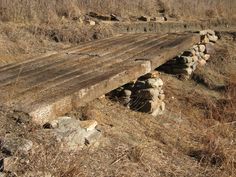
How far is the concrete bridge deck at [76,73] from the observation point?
361 cm

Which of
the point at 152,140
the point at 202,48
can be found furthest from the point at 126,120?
the point at 202,48

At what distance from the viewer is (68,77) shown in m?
4.32

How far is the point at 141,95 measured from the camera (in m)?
5.40

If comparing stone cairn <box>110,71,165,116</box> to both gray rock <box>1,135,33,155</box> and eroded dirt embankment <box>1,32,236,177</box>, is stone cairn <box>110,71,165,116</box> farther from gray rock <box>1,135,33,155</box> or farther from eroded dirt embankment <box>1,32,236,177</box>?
gray rock <box>1,135,33,155</box>

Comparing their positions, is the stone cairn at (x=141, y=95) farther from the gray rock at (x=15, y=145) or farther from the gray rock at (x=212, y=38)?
the gray rock at (x=212, y=38)

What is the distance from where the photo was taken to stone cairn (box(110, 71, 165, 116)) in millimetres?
5297

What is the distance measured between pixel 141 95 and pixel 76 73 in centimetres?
117

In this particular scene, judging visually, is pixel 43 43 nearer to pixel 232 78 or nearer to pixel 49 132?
pixel 232 78

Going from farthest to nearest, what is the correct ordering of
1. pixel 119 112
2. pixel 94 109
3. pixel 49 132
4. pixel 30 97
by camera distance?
pixel 119 112, pixel 94 109, pixel 30 97, pixel 49 132

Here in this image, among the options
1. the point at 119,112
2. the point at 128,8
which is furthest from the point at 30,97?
the point at 128,8

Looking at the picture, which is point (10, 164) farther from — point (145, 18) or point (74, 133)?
point (145, 18)

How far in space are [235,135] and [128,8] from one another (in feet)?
19.4

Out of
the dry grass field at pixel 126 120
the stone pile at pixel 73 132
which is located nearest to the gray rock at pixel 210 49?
the dry grass field at pixel 126 120

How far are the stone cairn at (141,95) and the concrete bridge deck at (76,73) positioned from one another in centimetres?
28
